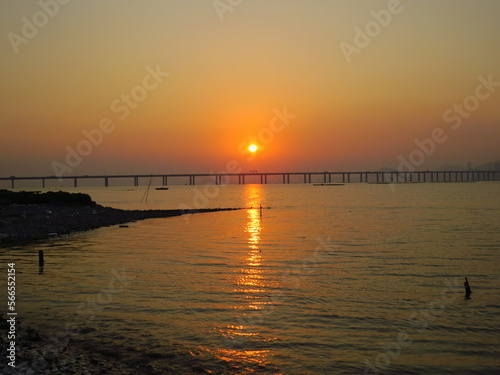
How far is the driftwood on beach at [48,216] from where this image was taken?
37.1 m

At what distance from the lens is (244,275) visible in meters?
20.8

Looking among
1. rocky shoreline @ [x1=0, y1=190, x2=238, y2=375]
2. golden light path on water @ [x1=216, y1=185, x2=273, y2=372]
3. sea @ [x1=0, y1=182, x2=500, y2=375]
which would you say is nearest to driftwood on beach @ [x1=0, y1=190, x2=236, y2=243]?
rocky shoreline @ [x1=0, y1=190, x2=238, y2=375]

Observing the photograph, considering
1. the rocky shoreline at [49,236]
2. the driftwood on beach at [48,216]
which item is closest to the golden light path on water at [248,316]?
the rocky shoreline at [49,236]

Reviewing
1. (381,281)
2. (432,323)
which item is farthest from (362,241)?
(432,323)

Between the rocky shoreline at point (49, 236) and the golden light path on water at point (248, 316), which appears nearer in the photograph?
the rocky shoreline at point (49, 236)

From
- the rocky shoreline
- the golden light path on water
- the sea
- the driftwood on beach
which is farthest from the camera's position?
the driftwood on beach

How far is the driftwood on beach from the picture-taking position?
3709 cm

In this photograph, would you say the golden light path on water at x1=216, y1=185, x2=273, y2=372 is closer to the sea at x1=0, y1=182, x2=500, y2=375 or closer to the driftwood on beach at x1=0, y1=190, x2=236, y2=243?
the sea at x1=0, y1=182, x2=500, y2=375

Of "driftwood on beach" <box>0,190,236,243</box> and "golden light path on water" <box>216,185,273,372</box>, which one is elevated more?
"driftwood on beach" <box>0,190,236,243</box>

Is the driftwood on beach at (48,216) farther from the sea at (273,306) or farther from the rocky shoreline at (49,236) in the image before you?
the sea at (273,306)

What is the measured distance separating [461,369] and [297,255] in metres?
17.7

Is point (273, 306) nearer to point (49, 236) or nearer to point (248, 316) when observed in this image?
point (248, 316)

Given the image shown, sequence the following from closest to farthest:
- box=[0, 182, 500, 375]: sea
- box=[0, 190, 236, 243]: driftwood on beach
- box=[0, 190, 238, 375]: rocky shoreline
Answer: box=[0, 190, 238, 375]: rocky shoreline, box=[0, 182, 500, 375]: sea, box=[0, 190, 236, 243]: driftwood on beach

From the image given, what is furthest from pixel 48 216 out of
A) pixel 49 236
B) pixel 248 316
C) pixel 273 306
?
pixel 248 316
